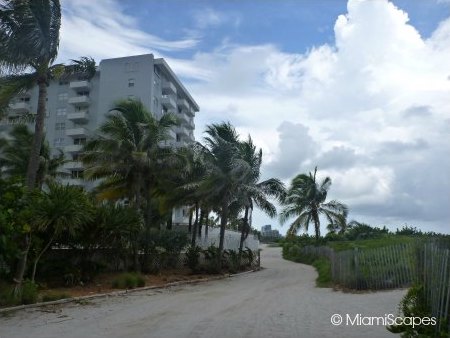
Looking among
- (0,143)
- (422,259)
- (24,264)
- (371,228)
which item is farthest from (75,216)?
(371,228)

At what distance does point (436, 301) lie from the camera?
279 inches

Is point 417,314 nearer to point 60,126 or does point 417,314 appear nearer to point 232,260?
point 232,260

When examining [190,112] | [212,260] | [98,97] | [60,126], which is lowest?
[212,260]

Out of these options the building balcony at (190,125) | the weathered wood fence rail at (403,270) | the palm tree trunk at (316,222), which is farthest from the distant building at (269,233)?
the weathered wood fence rail at (403,270)

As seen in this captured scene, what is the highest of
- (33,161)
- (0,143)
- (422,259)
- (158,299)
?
(0,143)

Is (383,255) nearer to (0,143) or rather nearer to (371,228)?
(0,143)

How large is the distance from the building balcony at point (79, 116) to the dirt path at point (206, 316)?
53.9m

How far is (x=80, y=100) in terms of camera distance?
6794 centimetres

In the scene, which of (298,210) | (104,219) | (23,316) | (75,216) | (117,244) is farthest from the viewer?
(298,210)

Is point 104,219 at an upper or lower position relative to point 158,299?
upper

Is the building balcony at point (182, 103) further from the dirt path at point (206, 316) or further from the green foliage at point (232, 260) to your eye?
the dirt path at point (206, 316)

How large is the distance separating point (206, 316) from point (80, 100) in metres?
61.0

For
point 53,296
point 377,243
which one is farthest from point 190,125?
point 53,296

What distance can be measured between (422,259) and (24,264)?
12318 mm
